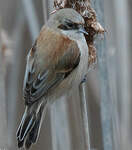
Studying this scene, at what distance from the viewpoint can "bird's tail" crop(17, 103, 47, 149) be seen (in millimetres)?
1771

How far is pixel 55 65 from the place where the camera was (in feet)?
6.41

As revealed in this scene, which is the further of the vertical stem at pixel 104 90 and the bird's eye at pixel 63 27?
the bird's eye at pixel 63 27

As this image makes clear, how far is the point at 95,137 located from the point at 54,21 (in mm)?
1231

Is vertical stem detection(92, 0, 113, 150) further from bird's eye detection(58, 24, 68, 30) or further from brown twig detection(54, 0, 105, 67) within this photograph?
bird's eye detection(58, 24, 68, 30)

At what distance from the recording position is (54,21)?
2.10 meters

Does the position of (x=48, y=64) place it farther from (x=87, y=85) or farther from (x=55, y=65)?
(x=87, y=85)

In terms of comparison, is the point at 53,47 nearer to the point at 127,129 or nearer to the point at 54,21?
the point at 54,21

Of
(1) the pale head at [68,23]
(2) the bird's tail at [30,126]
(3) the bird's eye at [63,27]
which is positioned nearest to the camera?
(2) the bird's tail at [30,126]

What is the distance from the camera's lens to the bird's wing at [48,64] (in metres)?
1.94

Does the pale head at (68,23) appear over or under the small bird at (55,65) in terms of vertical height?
over

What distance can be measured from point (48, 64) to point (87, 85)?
0.82 metres

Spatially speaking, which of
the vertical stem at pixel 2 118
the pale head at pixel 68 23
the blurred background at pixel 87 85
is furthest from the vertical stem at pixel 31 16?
the vertical stem at pixel 2 118

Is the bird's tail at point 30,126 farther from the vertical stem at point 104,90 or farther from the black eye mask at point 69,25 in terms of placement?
the black eye mask at point 69,25

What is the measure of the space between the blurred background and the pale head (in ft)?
0.32
